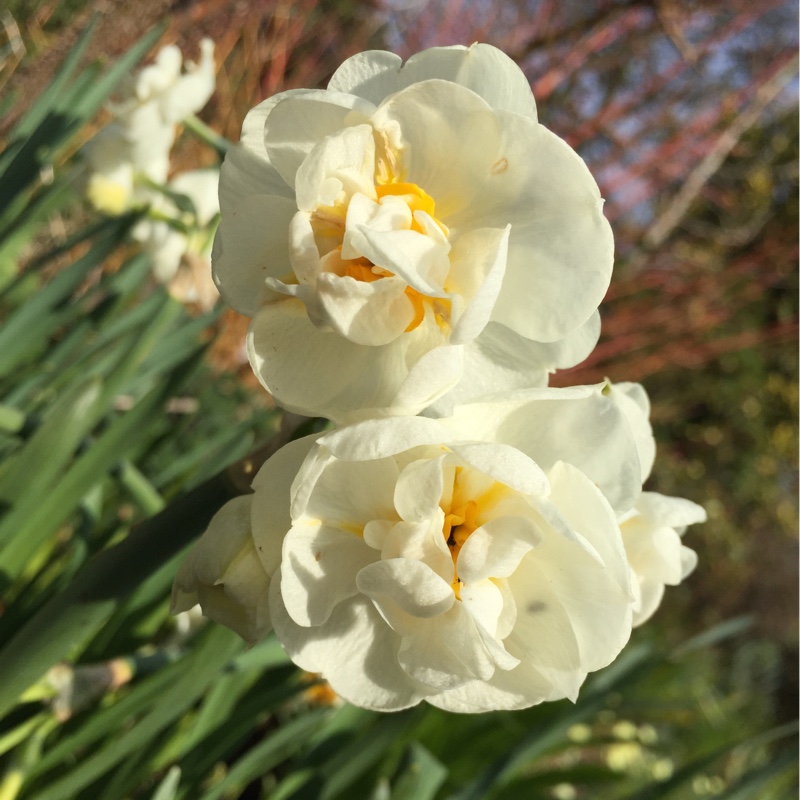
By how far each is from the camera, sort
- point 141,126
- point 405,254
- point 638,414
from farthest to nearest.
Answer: point 141,126 < point 638,414 < point 405,254

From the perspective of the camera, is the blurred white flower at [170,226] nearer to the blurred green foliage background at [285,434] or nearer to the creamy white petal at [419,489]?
the blurred green foliage background at [285,434]

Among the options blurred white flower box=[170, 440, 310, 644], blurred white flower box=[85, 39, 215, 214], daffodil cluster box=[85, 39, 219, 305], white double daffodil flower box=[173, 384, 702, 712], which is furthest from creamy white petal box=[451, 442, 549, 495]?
blurred white flower box=[85, 39, 215, 214]

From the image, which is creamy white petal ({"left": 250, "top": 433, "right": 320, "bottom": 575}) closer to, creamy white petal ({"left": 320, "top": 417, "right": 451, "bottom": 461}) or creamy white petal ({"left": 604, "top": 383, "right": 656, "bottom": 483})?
creamy white petal ({"left": 320, "top": 417, "right": 451, "bottom": 461})

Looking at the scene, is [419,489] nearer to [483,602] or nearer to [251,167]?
[483,602]

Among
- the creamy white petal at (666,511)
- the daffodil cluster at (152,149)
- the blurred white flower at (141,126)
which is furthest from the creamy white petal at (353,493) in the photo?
the blurred white flower at (141,126)

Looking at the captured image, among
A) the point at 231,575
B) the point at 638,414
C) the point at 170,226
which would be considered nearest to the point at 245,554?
the point at 231,575

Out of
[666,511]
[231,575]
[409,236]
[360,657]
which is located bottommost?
[666,511]
